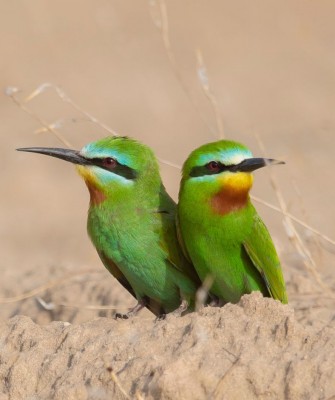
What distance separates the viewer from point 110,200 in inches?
193

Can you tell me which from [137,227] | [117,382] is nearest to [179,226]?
[137,227]

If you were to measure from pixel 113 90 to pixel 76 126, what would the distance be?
1148 millimetres

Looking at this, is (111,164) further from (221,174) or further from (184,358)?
A: (184,358)

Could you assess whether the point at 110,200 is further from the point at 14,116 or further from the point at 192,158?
the point at 14,116

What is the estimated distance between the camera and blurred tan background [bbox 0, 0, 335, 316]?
917 cm

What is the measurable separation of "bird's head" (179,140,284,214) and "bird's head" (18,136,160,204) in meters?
0.32

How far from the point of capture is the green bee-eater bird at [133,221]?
4.84 m

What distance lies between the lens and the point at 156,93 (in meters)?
11.7

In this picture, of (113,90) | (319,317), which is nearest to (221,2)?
(113,90)

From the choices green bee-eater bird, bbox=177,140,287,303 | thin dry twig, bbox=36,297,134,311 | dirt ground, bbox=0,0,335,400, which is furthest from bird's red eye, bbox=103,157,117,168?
thin dry twig, bbox=36,297,134,311

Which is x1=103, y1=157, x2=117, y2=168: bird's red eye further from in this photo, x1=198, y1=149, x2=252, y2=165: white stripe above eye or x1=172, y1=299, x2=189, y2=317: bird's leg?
x1=172, y1=299, x2=189, y2=317: bird's leg

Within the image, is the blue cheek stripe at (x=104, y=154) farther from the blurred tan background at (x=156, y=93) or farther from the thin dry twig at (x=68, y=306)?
the blurred tan background at (x=156, y=93)

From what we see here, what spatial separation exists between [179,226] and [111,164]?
38cm

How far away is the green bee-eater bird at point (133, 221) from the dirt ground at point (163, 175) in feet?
0.64
